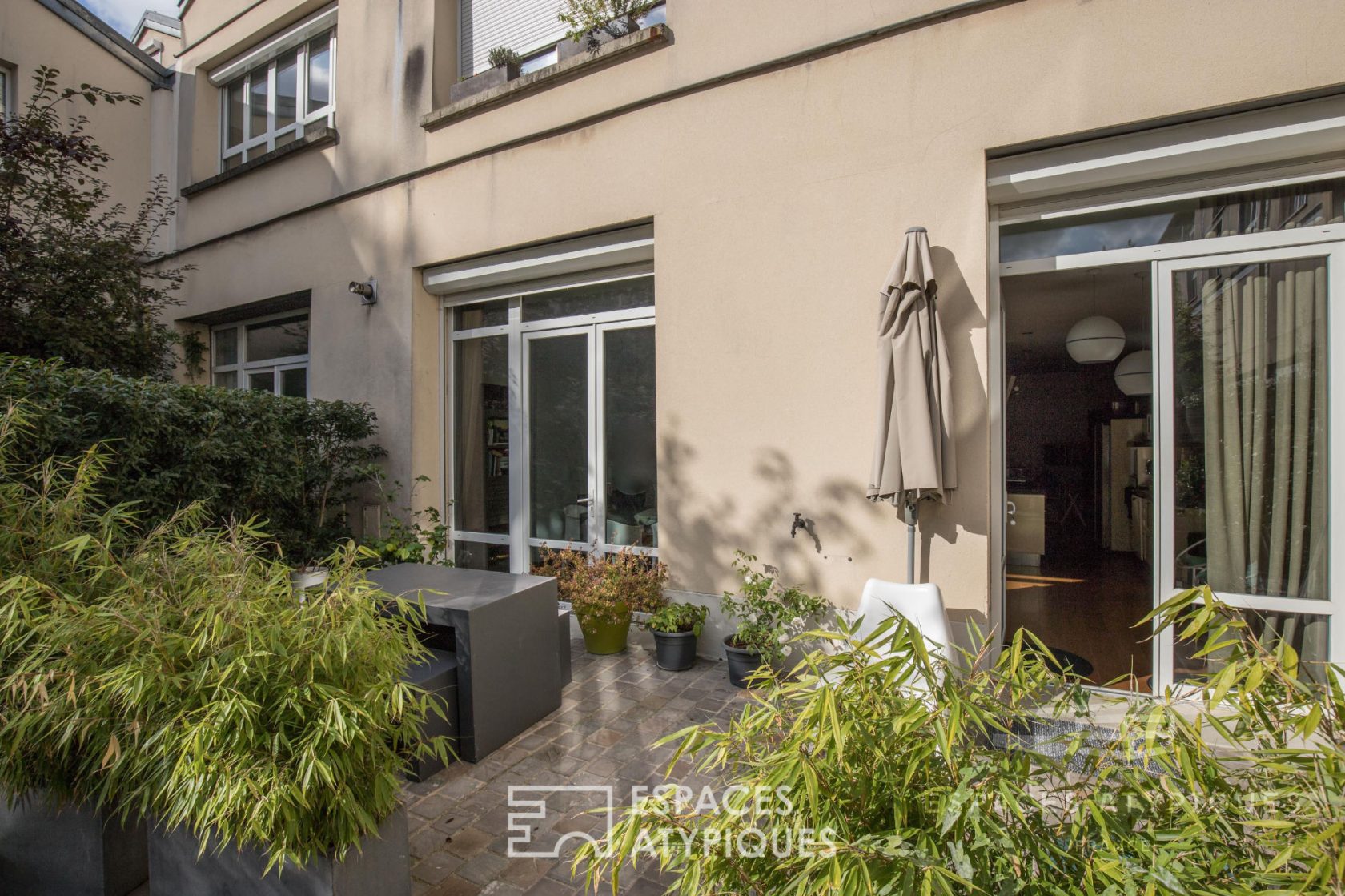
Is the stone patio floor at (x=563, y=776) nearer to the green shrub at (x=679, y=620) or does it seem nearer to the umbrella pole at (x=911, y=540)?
the green shrub at (x=679, y=620)

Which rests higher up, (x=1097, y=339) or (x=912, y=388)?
(x=1097, y=339)

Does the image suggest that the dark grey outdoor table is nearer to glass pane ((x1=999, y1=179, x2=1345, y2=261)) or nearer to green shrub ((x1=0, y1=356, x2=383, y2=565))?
green shrub ((x1=0, y1=356, x2=383, y2=565))

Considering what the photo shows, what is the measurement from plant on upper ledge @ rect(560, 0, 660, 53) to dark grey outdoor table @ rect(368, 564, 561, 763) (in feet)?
14.5

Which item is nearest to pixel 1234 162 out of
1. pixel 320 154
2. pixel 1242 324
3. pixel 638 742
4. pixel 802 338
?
pixel 1242 324

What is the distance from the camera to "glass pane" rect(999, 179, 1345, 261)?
11.8 feet

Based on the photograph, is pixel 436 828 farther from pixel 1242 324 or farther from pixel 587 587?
pixel 1242 324

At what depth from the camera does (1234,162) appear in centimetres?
365

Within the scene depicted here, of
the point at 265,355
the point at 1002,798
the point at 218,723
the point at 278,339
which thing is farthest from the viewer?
the point at 265,355

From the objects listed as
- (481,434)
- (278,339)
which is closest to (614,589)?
(481,434)

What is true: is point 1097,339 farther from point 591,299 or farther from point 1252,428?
point 591,299

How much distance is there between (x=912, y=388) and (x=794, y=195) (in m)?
Answer: 1.68

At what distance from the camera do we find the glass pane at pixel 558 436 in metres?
5.94

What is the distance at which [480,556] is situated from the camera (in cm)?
662

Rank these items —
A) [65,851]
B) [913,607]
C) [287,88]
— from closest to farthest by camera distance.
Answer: [65,851] < [913,607] < [287,88]
